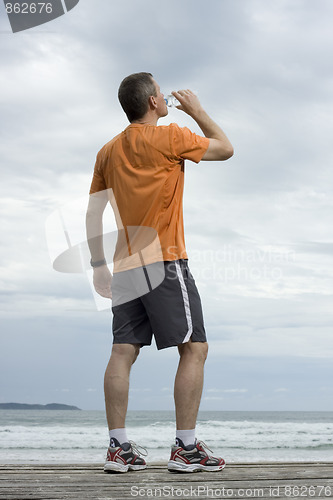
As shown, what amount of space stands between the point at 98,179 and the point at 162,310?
817 mm

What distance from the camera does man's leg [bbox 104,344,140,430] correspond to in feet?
8.35

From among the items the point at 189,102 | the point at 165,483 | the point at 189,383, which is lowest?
the point at 165,483

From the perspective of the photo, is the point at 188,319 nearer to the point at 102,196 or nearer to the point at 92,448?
the point at 102,196

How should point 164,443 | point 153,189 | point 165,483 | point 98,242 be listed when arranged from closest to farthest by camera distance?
point 165,483
point 153,189
point 98,242
point 164,443

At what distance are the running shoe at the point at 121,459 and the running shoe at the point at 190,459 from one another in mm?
172

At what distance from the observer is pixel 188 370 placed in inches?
99.3

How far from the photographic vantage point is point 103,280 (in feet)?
9.35

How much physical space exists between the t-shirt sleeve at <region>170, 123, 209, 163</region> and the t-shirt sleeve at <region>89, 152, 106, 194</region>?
0.47 m

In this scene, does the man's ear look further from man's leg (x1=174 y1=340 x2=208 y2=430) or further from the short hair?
man's leg (x1=174 y1=340 x2=208 y2=430)

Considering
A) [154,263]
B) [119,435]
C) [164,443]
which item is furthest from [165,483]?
[164,443]

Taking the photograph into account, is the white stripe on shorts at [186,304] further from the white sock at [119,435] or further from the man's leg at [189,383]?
the white sock at [119,435]

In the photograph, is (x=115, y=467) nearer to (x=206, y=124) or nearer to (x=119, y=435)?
(x=119, y=435)

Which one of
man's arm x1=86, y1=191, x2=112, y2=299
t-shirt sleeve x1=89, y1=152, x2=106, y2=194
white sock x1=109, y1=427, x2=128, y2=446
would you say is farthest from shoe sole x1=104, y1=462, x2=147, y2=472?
t-shirt sleeve x1=89, y1=152, x2=106, y2=194

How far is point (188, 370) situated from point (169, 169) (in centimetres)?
95
